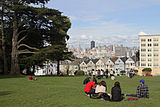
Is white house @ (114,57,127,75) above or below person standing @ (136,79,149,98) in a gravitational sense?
above

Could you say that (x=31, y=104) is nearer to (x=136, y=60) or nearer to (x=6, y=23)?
(x=6, y=23)

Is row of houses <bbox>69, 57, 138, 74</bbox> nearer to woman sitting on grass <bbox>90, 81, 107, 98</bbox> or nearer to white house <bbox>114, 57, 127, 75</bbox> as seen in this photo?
white house <bbox>114, 57, 127, 75</bbox>

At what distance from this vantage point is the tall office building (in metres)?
121

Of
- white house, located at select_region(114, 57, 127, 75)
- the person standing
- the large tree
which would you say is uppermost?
the large tree

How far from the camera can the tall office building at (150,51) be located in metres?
121

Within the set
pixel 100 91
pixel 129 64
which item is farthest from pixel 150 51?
pixel 100 91

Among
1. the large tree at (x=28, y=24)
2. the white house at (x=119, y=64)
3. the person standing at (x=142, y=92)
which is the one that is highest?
the large tree at (x=28, y=24)

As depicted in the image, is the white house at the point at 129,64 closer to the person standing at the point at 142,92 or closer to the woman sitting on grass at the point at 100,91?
the person standing at the point at 142,92

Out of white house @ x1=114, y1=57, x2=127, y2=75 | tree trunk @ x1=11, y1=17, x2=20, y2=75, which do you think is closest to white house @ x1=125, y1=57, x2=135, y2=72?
white house @ x1=114, y1=57, x2=127, y2=75

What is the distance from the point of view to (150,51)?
12200 centimetres

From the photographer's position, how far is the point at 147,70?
10544cm

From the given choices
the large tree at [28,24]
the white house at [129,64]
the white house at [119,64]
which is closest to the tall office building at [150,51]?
the white house at [129,64]

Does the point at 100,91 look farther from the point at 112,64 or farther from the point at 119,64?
the point at 112,64

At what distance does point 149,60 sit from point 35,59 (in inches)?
3517
